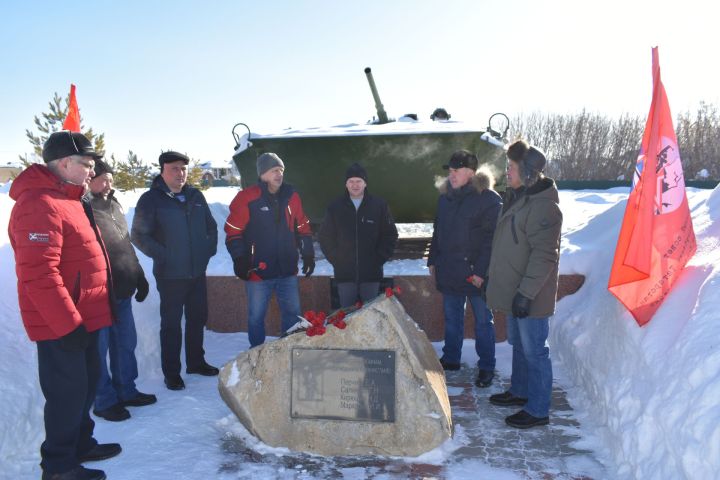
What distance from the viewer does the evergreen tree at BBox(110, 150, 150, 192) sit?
12.3 metres

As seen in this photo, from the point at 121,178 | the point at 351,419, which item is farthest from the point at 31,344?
the point at 121,178

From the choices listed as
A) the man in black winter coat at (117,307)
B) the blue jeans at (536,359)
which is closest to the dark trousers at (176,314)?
the man in black winter coat at (117,307)

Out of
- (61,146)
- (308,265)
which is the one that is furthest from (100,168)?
(308,265)

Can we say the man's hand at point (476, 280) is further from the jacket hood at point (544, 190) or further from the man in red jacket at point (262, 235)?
the man in red jacket at point (262, 235)

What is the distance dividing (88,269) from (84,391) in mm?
642

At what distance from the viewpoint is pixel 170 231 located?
3912 mm

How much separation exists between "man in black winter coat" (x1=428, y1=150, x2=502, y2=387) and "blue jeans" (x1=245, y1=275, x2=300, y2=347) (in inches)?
47.6

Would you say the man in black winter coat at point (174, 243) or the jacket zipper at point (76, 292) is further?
the man in black winter coat at point (174, 243)

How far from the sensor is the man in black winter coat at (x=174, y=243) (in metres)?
3.87

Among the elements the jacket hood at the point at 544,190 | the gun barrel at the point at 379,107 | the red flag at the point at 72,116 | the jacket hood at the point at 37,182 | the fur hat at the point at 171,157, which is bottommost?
the jacket hood at the point at 544,190

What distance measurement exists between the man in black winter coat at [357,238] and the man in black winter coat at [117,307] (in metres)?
1.45

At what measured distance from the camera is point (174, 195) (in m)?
3.96

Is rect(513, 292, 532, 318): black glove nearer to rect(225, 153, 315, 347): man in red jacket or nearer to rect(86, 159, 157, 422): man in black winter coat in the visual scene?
rect(225, 153, 315, 347): man in red jacket

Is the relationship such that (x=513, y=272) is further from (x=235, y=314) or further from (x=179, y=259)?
(x=235, y=314)
